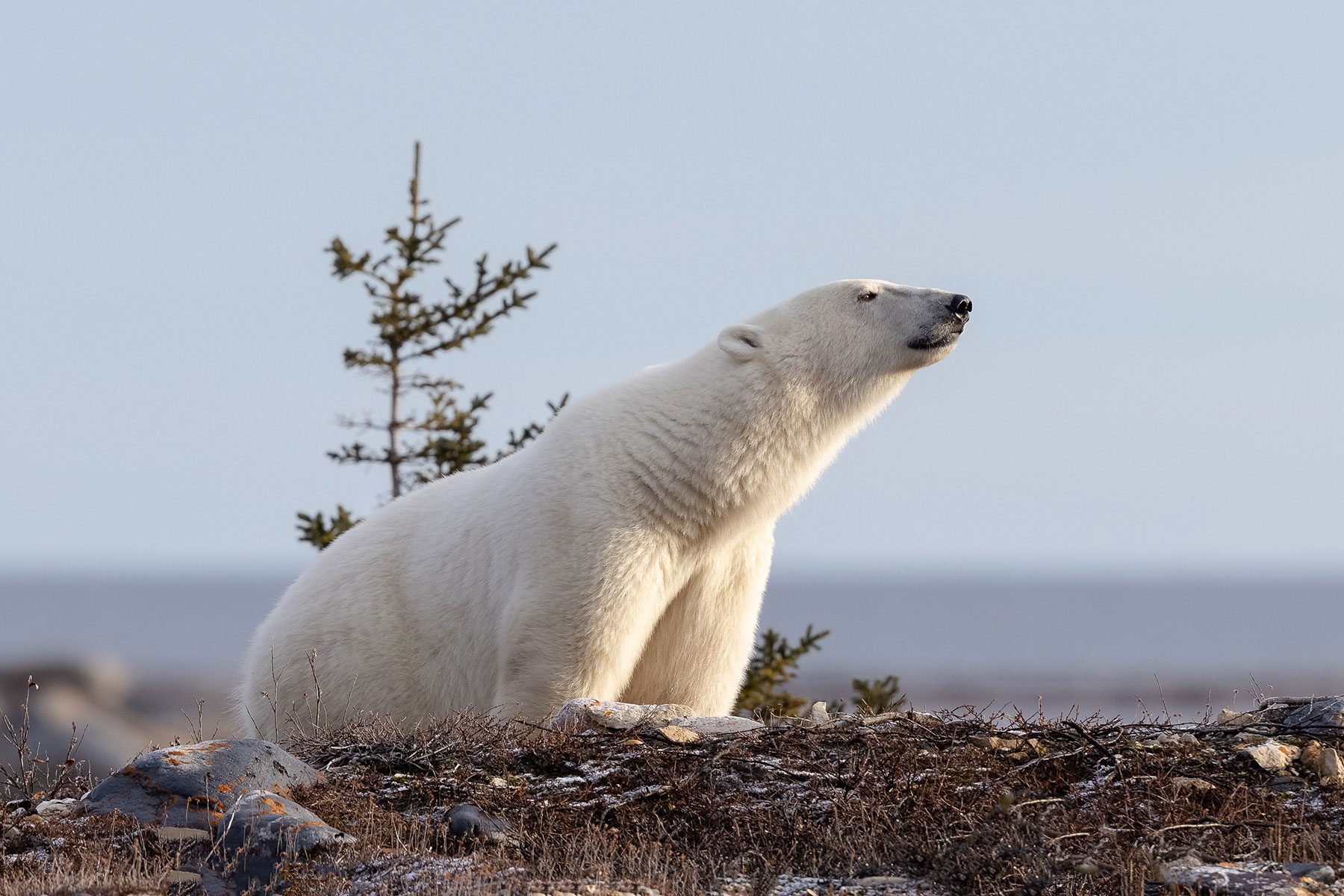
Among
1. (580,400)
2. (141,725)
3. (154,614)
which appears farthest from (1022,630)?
(580,400)

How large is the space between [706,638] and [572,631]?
2.83ft

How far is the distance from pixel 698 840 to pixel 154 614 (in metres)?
139

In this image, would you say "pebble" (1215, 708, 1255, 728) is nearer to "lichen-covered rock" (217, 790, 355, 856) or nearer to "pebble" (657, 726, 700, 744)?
"pebble" (657, 726, 700, 744)

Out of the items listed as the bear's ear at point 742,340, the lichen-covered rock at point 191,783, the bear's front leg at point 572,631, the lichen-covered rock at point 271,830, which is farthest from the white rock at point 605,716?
the bear's ear at point 742,340

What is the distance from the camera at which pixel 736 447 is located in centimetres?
639

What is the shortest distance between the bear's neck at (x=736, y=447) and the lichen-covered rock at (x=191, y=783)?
2.21 m

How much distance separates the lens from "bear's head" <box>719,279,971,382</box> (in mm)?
6512

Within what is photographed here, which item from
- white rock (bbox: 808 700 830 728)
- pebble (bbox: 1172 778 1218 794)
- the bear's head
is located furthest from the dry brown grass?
the bear's head

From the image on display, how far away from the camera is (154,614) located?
133250mm

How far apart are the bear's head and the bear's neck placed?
104mm

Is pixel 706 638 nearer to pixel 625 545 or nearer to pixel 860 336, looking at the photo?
pixel 625 545

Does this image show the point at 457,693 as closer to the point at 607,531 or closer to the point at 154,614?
the point at 607,531

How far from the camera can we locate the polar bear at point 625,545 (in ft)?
20.3

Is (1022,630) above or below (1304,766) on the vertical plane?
above
